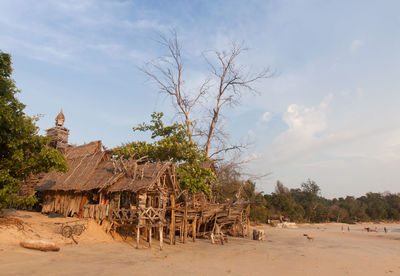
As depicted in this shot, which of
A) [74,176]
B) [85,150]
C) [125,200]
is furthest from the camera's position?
[85,150]

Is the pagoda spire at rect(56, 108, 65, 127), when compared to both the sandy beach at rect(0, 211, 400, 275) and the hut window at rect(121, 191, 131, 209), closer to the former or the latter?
the hut window at rect(121, 191, 131, 209)

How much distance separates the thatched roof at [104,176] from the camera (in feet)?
45.9

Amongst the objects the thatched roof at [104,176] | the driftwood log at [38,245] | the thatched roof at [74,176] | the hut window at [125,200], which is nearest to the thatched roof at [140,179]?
the thatched roof at [104,176]

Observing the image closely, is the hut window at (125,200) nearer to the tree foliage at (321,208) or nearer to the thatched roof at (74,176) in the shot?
the thatched roof at (74,176)

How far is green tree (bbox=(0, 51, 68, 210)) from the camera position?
406 inches

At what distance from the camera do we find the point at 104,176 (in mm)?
15055

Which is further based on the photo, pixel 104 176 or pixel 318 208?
pixel 318 208

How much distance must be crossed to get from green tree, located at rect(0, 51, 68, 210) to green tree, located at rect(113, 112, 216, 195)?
21.1ft

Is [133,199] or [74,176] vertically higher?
[74,176]

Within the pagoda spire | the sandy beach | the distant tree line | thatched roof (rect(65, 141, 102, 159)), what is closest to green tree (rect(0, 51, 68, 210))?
the sandy beach

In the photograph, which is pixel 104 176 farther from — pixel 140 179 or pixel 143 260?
pixel 143 260

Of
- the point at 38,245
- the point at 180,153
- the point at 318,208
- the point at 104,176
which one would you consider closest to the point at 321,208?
the point at 318,208

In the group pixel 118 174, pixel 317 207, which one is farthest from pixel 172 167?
pixel 317 207

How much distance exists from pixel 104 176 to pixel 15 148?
5.21 metres
